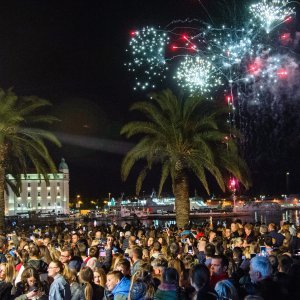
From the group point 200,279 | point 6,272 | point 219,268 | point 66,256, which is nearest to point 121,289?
point 219,268

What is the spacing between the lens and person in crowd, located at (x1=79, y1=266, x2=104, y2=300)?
7.54m

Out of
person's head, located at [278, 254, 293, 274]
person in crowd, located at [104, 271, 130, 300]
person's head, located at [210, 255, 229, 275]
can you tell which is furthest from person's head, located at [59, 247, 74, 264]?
person's head, located at [278, 254, 293, 274]

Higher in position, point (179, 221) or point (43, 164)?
point (43, 164)

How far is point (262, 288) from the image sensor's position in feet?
21.8

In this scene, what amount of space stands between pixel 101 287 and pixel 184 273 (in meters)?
1.52

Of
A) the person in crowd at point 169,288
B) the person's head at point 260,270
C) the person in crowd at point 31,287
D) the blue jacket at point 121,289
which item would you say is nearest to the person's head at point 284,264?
the person's head at point 260,270

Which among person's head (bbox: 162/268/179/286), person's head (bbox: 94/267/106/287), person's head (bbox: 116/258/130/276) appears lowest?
person's head (bbox: 94/267/106/287)

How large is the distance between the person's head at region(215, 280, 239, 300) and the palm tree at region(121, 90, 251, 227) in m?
17.9

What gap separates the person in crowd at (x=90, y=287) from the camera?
24.7 ft

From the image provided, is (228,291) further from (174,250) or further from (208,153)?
(208,153)

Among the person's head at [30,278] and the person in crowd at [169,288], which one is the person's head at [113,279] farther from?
the person in crowd at [169,288]

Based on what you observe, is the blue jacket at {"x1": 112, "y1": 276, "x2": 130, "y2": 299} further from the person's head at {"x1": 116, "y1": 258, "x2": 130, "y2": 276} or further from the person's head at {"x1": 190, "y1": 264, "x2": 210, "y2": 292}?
the person's head at {"x1": 190, "y1": 264, "x2": 210, "y2": 292}

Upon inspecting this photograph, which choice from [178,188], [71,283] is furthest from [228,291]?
[178,188]

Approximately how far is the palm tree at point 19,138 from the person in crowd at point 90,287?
18.5 meters
